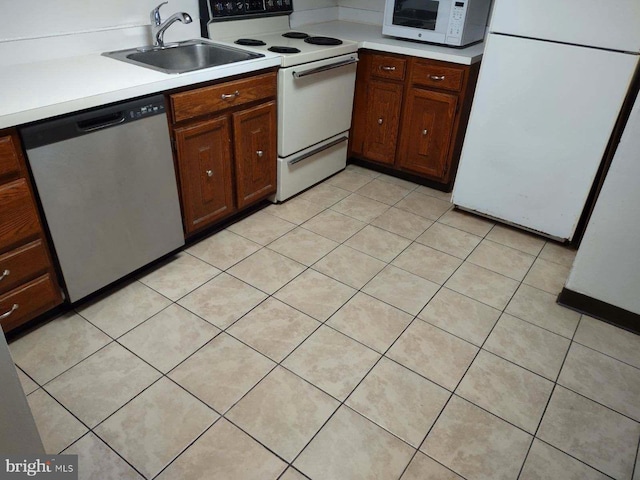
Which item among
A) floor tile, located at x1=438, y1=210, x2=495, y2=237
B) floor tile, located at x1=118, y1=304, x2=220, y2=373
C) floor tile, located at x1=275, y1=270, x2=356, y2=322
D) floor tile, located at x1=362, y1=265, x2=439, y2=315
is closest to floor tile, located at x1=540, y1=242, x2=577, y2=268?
floor tile, located at x1=438, y1=210, x2=495, y2=237

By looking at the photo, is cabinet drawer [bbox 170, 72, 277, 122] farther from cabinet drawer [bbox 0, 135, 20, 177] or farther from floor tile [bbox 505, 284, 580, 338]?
floor tile [bbox 505, 284, 580, 338]

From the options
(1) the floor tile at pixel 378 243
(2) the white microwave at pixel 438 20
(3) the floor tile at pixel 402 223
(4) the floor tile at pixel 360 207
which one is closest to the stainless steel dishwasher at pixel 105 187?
(1) the floor tile at pixel 378 243

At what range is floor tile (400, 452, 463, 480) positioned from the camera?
1449 millimetres

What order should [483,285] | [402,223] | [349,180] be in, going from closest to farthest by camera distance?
[483,285]
[402,223]
[349,180]

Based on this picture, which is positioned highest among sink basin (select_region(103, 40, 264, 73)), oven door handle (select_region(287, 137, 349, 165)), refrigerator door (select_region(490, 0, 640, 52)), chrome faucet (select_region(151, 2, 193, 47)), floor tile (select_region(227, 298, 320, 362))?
refrigerator door (select_region(490, 0, 640, 52))

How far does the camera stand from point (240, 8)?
2.76 m

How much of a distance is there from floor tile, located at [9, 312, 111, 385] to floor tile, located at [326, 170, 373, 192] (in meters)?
1.77

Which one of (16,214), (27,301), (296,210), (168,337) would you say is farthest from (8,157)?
(296,210)

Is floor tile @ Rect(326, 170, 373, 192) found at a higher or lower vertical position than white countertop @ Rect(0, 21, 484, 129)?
lower

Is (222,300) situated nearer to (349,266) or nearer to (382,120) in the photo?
(349,266)

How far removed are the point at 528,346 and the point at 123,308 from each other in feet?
5.48

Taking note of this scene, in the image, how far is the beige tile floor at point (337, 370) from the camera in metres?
1.50

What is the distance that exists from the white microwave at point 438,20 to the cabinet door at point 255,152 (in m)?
1.05

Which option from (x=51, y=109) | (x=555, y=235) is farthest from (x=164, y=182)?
(x=555, y=235)
